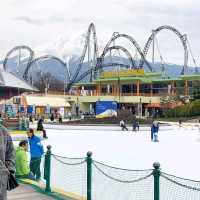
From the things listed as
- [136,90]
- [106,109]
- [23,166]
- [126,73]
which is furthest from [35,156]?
[126,73]

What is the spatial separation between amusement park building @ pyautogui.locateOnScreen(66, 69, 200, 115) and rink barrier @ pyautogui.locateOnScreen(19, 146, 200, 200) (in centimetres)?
7442

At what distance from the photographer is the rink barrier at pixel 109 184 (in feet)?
25.3

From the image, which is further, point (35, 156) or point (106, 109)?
point (106, 109)

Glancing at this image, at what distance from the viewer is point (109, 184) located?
9172 mm

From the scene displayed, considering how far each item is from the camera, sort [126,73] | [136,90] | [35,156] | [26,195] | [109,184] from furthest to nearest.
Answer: [126,73] < [136,90] < [35,156] < [26,195] < [109,184]

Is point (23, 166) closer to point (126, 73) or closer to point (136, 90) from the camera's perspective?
point (136, 90)

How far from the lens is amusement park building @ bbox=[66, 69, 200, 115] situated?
9269 cm

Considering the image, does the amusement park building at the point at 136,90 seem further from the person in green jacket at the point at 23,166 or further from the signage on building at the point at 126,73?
the person in green jacket at the point at 23,166

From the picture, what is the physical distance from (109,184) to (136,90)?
93.9m

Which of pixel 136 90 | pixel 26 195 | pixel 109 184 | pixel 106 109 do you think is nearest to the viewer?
pixel 109 184

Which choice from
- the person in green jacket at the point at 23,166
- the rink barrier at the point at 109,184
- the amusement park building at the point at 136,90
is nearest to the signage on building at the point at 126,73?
the amusement park building at the point at 136,90

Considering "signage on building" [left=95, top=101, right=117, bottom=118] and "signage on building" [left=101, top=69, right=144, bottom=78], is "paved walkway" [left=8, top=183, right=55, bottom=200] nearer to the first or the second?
"signage on building" [left=95, top=101, right=117, bottom=118]

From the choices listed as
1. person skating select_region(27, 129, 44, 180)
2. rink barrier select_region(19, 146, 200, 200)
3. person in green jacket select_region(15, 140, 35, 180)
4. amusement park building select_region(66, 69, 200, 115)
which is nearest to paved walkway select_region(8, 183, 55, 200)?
rink barrier select_region(19, 146, 200, 200)

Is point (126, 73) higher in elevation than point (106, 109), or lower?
higher
